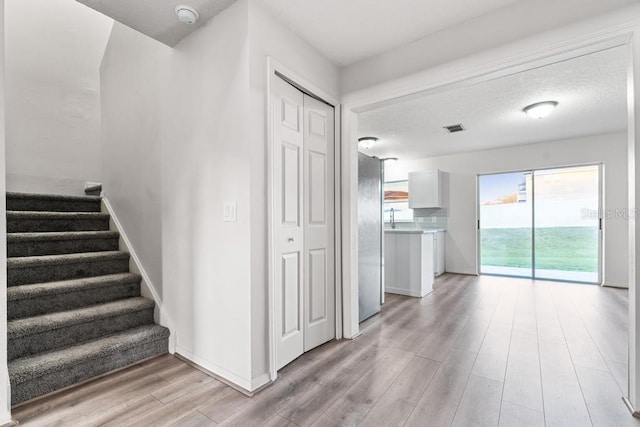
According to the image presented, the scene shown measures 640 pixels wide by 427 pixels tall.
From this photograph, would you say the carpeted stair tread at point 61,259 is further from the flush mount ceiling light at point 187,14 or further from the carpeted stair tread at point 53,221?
the flush mount ceiling light at point 187,14

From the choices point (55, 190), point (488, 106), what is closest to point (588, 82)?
point (488, 106)

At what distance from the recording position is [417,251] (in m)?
4.23

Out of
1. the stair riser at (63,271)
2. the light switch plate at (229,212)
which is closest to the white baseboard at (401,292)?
the light switch plate at (229,212)

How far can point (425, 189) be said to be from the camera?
245 inches

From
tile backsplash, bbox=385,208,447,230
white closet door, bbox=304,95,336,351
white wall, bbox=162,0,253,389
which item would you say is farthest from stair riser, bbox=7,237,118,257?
tile backsplash, bbox=385,208,447,230

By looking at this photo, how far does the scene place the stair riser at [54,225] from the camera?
2.60 meters

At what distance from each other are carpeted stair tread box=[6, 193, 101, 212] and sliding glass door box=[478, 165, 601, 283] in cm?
644

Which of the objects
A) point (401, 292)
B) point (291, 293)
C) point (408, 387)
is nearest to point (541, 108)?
point (401, 292)

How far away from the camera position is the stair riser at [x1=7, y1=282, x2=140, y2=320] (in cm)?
202

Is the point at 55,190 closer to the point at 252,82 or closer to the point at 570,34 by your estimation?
the point at 252,82

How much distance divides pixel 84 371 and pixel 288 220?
5.39 ft

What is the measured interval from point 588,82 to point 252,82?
354cm

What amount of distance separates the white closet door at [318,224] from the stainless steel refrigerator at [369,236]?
655 mm

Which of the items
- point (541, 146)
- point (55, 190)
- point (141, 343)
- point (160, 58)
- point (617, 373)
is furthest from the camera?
point (541, 146)
